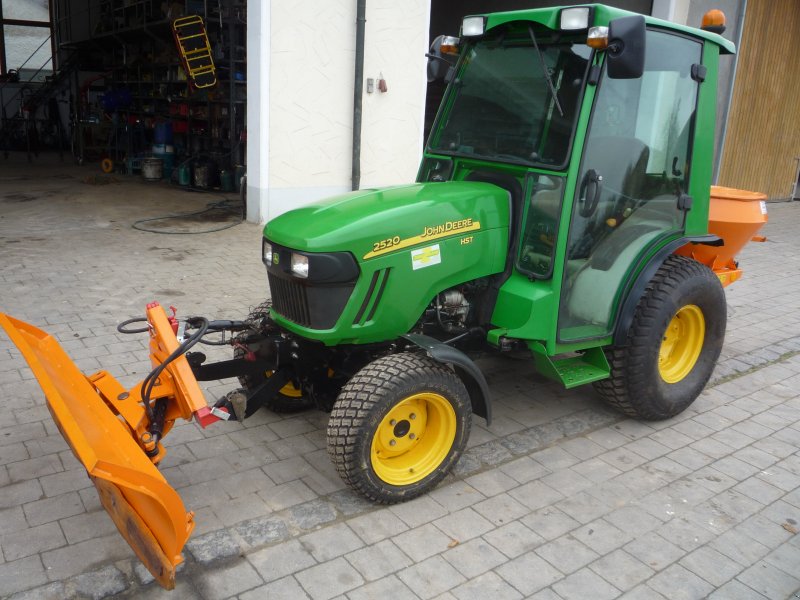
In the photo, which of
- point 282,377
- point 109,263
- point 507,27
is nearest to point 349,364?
point 282,377

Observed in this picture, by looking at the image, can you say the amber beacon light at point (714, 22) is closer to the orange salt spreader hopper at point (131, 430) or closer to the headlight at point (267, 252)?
the headlight at point (267, 252)

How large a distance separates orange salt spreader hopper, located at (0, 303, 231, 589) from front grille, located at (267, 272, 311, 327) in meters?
0.57

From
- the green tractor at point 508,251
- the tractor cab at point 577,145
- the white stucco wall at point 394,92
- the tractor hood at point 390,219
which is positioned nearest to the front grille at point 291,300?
the green tractor at point 508,251

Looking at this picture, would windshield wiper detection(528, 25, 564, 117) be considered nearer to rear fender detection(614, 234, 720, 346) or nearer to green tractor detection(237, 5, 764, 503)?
green tractor detection(237, 5, 764, 503)

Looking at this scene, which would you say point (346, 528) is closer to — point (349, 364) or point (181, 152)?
point (349, 364)

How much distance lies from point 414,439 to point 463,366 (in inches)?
17.8

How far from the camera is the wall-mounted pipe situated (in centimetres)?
884

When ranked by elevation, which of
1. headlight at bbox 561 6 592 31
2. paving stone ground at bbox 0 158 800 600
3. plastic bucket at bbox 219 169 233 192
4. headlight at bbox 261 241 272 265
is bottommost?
paving stone ground at bbox 0 158 800 600

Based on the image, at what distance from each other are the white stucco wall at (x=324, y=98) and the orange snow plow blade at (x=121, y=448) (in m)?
5.96

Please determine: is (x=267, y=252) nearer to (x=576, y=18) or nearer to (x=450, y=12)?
(x=576, y=18)

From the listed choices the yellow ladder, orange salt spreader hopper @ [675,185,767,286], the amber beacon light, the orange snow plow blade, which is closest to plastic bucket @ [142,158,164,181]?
the yellow ladder

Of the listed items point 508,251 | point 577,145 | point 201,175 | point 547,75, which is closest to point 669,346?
point 508,251

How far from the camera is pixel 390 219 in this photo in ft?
10.9

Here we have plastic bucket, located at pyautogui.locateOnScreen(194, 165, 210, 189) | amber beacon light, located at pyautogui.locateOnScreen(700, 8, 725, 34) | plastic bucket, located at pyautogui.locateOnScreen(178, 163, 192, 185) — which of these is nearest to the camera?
amber beacon light, located at pyautogui.locateOnScreen(700, 8, 725, 34)
